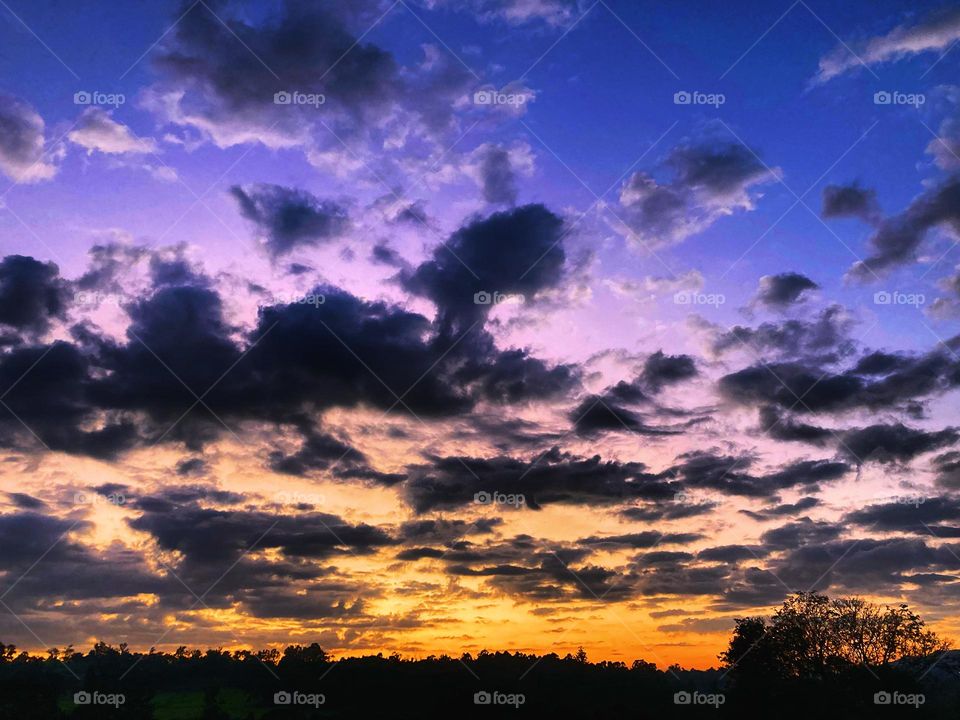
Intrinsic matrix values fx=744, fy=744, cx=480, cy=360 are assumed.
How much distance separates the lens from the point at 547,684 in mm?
141500

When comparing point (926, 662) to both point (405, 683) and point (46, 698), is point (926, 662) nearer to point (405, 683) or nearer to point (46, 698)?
point (405, 683)

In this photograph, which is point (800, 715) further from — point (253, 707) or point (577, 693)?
point (253, 707)

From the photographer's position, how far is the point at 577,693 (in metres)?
132

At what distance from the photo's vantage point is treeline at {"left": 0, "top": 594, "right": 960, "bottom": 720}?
79000 mm

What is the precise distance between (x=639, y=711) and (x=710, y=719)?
12.4 metres

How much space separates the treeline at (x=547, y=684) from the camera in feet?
259

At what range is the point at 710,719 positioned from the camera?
272 ft

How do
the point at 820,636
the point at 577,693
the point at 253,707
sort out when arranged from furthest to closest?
1. the point at 253,707
2. the point at 577,693
3. the point at 820,636

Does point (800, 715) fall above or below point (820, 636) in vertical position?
below

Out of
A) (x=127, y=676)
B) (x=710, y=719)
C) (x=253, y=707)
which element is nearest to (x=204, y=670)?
(x=127, y=676)

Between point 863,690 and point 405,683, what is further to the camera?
point 405,683

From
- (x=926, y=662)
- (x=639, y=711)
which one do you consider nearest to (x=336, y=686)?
(x=639, y=711)

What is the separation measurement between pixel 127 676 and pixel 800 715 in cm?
15459

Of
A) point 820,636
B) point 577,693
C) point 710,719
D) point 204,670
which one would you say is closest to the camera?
point 710,719
